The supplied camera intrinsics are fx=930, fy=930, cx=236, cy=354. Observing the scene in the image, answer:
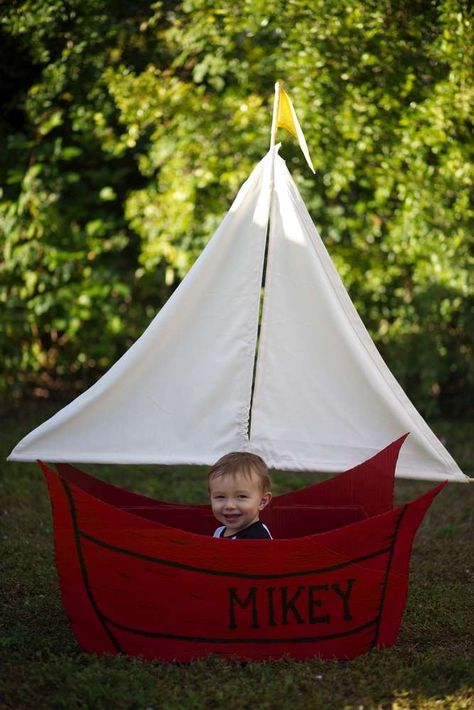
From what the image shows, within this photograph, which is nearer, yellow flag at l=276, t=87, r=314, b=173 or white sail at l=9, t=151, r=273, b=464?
white sail at l=9, t=151, r=273, b=464

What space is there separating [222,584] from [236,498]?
38 centimetres

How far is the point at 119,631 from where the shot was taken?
11.1 feet

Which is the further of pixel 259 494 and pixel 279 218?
pixel 279 218

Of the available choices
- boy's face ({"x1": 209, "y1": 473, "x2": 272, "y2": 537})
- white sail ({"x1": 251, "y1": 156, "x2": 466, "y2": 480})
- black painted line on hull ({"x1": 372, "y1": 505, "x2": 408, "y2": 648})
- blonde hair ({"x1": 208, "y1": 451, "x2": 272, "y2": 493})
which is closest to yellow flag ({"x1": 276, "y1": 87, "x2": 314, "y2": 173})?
white sail ({"x1": 251, "y1": 156, "x2": 466, "y2": 480})

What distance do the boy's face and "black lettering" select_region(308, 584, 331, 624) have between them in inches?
16.2

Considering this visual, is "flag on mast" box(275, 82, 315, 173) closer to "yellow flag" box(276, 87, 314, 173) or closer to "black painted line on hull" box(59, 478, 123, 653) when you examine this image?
"yellow flag" box(276, 87, 314, 173)

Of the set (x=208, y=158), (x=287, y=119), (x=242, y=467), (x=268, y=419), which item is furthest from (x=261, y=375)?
(x=208, y=158)

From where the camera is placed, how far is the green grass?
3.04 meters

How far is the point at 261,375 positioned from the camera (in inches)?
163

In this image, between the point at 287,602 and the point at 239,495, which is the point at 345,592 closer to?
the point at 287,602

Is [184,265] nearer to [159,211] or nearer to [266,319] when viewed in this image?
[159,211]

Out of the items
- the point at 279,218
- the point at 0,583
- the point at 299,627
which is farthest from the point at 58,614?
the point at 279,218

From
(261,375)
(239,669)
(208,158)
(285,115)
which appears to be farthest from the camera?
(208,158)

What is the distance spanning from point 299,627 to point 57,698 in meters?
0.90
